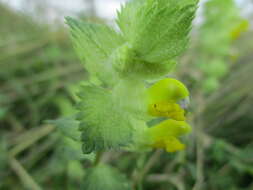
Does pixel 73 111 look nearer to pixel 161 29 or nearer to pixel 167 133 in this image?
pixel 167 133

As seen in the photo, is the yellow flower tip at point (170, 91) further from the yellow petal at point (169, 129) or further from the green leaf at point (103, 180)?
the green leaf at point (103, 180)

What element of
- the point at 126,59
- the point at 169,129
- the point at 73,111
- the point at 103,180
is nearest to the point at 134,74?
the point at 126,59

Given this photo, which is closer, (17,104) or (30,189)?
(30,189)

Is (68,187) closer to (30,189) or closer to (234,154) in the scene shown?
(30,189)

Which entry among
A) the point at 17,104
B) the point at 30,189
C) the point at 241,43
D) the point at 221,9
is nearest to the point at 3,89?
the point at 17,104

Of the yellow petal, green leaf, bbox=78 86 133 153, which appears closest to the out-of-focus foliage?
the yellow petal
